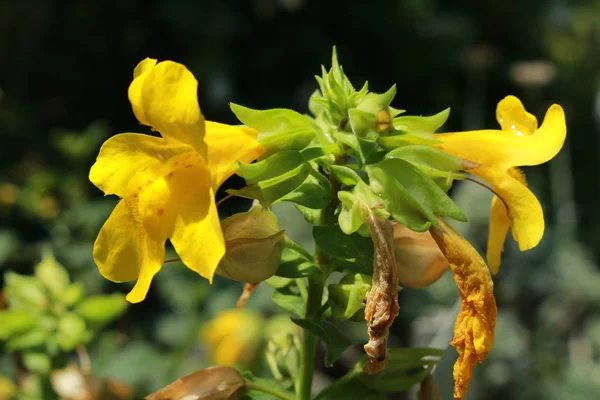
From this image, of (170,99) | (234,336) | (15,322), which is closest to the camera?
(170,99)

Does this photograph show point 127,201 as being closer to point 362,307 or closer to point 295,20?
point 362,307

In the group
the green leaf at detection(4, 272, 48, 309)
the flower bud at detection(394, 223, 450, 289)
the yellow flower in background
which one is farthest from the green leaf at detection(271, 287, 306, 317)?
the yellow flower in background

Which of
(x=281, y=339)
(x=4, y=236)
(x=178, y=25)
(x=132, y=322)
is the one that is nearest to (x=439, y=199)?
(x=281, y=339)

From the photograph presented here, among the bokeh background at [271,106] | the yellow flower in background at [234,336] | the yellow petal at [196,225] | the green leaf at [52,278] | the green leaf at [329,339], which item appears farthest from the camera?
the bokeh background at [271,106]

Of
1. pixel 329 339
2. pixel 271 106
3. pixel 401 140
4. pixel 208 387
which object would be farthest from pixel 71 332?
pixel 271 106

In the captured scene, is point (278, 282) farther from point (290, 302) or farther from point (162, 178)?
point (162, 178)

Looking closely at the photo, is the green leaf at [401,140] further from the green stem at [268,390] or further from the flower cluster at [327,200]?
the green stem at [268,390]

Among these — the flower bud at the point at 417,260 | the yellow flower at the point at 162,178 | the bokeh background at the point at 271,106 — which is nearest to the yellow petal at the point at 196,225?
the yellow flower at the point at 162,178
